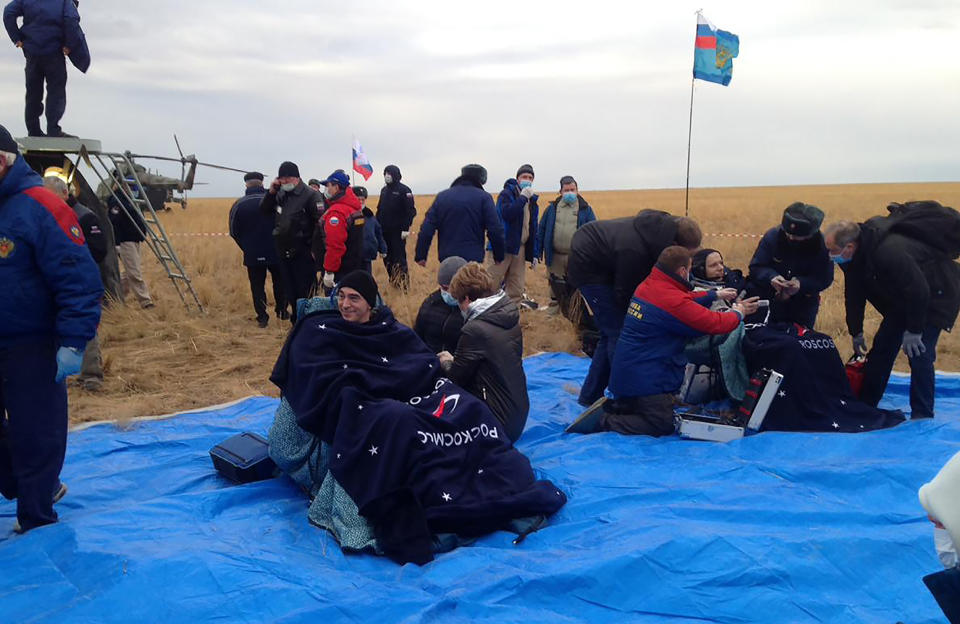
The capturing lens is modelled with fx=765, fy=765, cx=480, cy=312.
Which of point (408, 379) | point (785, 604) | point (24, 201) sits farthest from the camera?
point (408, 379)

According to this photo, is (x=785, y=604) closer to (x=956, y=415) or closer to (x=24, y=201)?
(x=956, y=415)

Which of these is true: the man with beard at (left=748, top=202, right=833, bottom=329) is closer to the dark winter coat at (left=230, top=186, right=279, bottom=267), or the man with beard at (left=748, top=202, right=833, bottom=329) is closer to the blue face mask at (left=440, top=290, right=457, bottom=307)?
the blue face mask at (left=440, top=290, right=457, bottom=307)

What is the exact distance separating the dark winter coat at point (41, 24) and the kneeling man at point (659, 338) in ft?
21.8

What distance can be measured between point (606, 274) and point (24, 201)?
385 cm

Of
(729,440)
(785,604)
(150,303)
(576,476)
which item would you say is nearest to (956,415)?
(729,440)

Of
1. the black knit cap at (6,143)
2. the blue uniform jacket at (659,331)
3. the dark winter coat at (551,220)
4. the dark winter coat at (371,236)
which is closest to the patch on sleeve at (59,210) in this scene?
the black knit cap at (6,143)

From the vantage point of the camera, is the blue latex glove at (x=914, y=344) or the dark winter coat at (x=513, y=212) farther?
the dark winter coat at (x=513, y=212)

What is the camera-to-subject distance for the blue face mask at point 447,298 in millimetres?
5176

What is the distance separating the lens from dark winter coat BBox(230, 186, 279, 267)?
30.3 ft

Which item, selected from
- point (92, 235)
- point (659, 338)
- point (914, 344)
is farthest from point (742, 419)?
point (92, 235)

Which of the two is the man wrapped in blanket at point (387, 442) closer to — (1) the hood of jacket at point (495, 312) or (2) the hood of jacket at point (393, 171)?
(1) the hood of jacket at point (495, 312)

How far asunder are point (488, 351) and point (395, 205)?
7.35m

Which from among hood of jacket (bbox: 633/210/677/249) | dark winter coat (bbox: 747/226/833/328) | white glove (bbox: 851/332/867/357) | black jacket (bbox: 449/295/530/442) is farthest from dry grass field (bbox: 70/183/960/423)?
black jacket (bbox: 449/295/530/442)

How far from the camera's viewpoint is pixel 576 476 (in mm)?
4477
